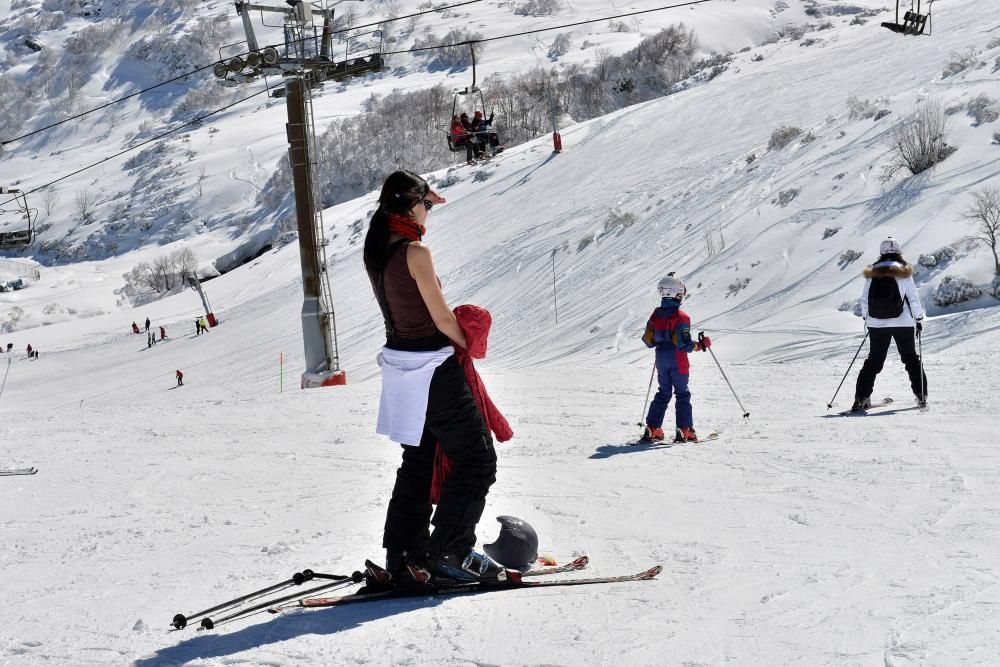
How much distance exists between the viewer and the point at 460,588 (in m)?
4.22

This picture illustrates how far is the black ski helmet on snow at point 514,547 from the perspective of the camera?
4562mm

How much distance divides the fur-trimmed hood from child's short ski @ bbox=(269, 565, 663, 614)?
589cm

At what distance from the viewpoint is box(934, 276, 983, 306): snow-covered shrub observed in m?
13.9

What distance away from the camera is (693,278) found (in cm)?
1902

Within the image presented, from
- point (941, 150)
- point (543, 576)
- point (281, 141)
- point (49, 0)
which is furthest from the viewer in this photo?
point (49, 0)

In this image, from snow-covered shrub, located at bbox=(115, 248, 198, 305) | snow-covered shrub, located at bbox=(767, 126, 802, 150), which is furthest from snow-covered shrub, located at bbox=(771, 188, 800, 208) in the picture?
snow-covered shrub, located at bbox=(115, 248, 198, 305)

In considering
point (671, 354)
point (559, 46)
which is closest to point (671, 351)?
point (671, 354)

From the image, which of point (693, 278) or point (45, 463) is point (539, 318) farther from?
point (45, 463)

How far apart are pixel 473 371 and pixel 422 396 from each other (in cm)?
28

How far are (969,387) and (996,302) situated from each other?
4470 mm

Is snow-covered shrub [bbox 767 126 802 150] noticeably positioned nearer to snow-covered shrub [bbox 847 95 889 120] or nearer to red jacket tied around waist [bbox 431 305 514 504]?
snow-covered shrub [bbox 847 95 889 120]

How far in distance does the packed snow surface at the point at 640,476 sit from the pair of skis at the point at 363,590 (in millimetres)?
86

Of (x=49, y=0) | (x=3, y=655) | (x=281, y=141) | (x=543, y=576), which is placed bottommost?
(x=281, y=141)

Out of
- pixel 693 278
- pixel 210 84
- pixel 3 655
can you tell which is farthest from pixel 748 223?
pixel 210 84
